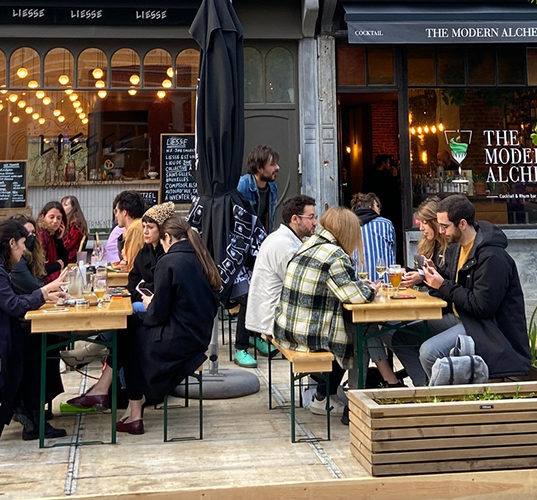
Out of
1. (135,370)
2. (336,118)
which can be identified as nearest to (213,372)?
→ (135,370)

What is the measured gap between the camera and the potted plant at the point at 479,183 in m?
10.9

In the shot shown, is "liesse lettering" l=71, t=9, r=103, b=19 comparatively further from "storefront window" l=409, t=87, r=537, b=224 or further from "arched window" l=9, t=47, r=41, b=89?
"storefront window" l=409, t=87, r=537, b=224

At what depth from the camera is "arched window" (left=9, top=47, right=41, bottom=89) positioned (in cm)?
1025

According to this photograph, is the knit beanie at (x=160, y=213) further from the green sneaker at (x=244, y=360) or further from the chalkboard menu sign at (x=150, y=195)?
the chalkboard menu sign at (x=150, y=195)

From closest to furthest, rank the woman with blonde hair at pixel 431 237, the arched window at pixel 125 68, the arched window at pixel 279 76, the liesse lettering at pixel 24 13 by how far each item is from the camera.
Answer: the woman with blonde hair at pixel 431 237
the liesse lettering at pixel 24 13
the arched window at pixel 125 68
the arched window at pixel 279 76

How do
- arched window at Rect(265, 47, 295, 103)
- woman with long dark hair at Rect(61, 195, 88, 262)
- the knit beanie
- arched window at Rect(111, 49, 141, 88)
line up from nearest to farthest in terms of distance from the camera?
the knit beanie < woman with long dark hair at Rect(61, 195, 88, 262) < arched window at Rect(111, 49, 141, 88) < arched window at Rect(265, 47, 295, 103)

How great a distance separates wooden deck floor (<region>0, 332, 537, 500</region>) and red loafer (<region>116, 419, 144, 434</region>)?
5cm

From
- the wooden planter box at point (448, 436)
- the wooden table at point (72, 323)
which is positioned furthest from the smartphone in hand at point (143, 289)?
the wooden planter box at point (448, 436)

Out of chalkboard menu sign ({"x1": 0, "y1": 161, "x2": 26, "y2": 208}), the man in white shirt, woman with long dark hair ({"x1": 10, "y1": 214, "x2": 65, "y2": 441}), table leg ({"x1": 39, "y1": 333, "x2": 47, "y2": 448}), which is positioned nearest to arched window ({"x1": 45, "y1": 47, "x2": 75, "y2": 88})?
chalkboard menu sign ({"x1": 0, "y1": 161, "x2": 26, "y2": 208})

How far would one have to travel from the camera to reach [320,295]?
16.9ft

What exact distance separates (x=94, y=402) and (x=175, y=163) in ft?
17.4

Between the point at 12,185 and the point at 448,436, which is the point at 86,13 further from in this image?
the point at 448,436

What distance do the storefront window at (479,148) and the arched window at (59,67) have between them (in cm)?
480

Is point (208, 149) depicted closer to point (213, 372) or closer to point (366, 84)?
point (213, 372)
